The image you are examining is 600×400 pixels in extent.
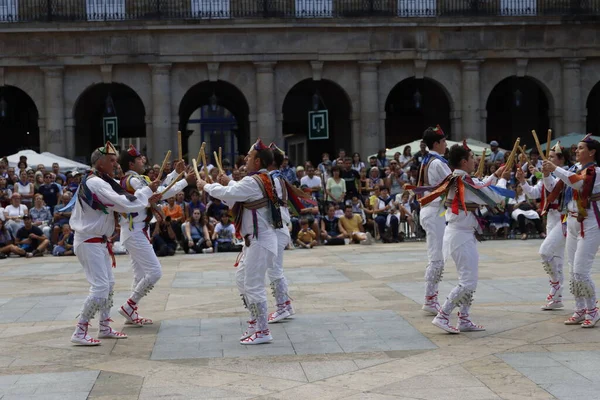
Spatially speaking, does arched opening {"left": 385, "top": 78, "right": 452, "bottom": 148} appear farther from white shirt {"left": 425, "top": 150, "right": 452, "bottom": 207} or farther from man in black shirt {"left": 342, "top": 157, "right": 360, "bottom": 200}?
white shirt {"left": 425, "top": 150, "right": 452, "bottom": 207}

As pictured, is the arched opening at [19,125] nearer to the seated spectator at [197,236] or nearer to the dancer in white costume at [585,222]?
the seated spectator at [197,236]

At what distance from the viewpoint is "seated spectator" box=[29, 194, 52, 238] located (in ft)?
76.0

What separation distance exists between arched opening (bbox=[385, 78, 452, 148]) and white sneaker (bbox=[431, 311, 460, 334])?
29753mm

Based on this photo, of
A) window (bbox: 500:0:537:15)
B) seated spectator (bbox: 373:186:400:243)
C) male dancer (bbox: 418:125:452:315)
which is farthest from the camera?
window (bbox: 500:0:537:15)

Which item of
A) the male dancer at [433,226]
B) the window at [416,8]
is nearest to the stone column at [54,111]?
the window at [416,8]

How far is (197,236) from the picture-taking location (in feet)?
74.4

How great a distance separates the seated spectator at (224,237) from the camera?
22.5m

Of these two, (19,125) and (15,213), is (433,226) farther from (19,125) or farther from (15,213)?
(19,125)

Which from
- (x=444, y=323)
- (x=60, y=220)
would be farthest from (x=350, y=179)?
(x=444, y=323)

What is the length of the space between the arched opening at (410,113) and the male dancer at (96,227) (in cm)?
3001

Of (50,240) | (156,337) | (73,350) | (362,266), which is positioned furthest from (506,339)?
(50,240)

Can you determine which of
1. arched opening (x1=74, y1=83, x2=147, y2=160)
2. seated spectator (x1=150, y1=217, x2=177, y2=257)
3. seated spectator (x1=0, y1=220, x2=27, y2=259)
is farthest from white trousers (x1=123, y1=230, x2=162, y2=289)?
arched opening (x1=74, y1=83, x2=147, y2=160)

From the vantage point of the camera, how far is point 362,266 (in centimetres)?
1802

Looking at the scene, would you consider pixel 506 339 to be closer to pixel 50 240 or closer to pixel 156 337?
pixel 156 337
